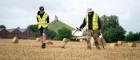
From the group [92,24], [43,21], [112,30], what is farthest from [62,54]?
[112,30]

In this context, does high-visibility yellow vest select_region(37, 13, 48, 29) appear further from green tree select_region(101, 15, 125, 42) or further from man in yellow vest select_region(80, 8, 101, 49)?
green tree select_region(101, 15, 125, 42)

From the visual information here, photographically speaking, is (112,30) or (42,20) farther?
(112,30)

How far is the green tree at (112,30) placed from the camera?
10934 centimetres

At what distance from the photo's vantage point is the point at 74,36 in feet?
72.6

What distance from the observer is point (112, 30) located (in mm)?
110375

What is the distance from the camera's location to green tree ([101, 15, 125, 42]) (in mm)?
109338

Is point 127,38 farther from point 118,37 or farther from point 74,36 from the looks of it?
point 74,36

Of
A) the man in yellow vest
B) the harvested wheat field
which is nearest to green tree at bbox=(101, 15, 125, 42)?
the man in yellow vest

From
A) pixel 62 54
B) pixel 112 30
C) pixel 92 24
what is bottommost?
pixel 62 54

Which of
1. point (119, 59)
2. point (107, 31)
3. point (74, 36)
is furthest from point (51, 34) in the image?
point (119, 59)

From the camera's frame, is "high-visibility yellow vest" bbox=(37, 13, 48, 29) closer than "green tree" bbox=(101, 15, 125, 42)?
Yes

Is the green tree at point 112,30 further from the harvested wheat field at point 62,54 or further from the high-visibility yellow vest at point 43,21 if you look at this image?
the harvested wheat field at point 62,54

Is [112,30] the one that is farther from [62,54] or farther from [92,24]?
[62,54]

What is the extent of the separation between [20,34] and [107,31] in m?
42.5
